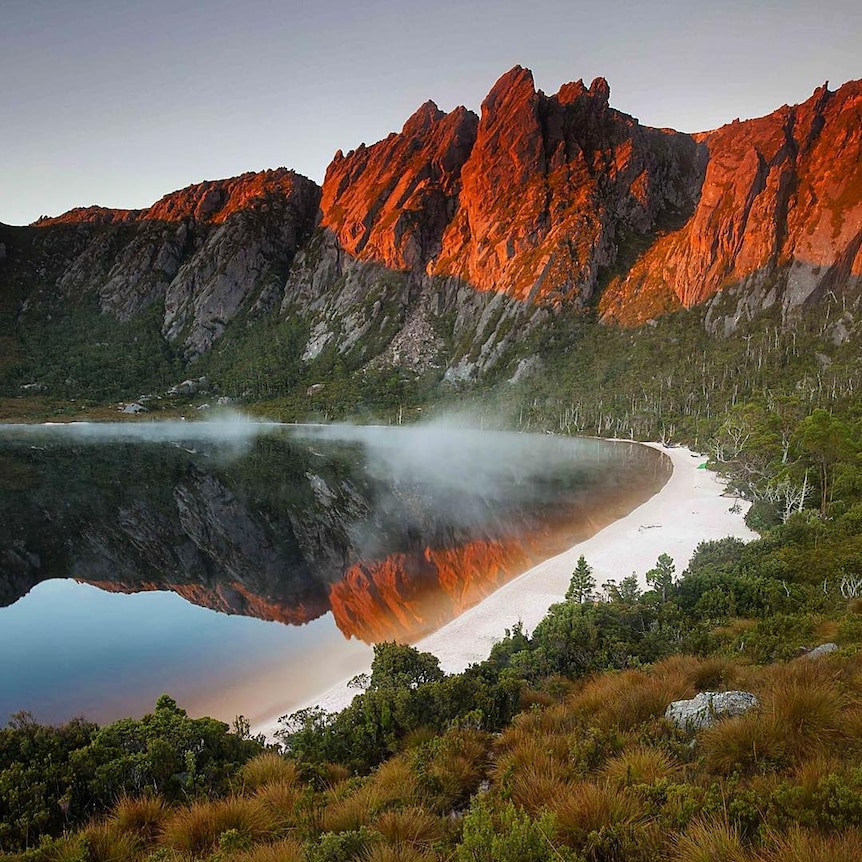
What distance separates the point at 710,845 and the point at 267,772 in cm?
654

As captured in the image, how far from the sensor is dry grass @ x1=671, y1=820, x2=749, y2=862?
12.7 feet

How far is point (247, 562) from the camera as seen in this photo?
34375mm

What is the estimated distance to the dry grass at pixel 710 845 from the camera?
12.7 ft

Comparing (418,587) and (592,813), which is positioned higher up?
(592,813)

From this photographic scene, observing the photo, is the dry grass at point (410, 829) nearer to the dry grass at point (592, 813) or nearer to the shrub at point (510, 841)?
the shrub at point (510, 841)

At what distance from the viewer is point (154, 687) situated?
1902 centimetres

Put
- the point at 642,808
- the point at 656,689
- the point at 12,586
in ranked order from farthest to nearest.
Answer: the point at 12,586 → the point at 656,689 → the point at 642,808

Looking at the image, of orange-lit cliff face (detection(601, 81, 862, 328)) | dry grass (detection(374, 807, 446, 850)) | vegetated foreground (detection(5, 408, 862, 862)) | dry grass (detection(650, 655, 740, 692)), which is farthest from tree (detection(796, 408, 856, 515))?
orange-lit cliff face (detection(601, 81, 862, 328))

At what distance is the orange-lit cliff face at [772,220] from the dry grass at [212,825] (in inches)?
6630

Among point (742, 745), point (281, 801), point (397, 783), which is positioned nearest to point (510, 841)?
point (397, 783)

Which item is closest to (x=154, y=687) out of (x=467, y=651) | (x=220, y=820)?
(x=467, y=651)

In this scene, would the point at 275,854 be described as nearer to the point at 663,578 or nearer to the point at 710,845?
the point at 710,845

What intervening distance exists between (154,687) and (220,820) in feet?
51.7

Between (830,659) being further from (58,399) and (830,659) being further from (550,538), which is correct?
(58,399)
